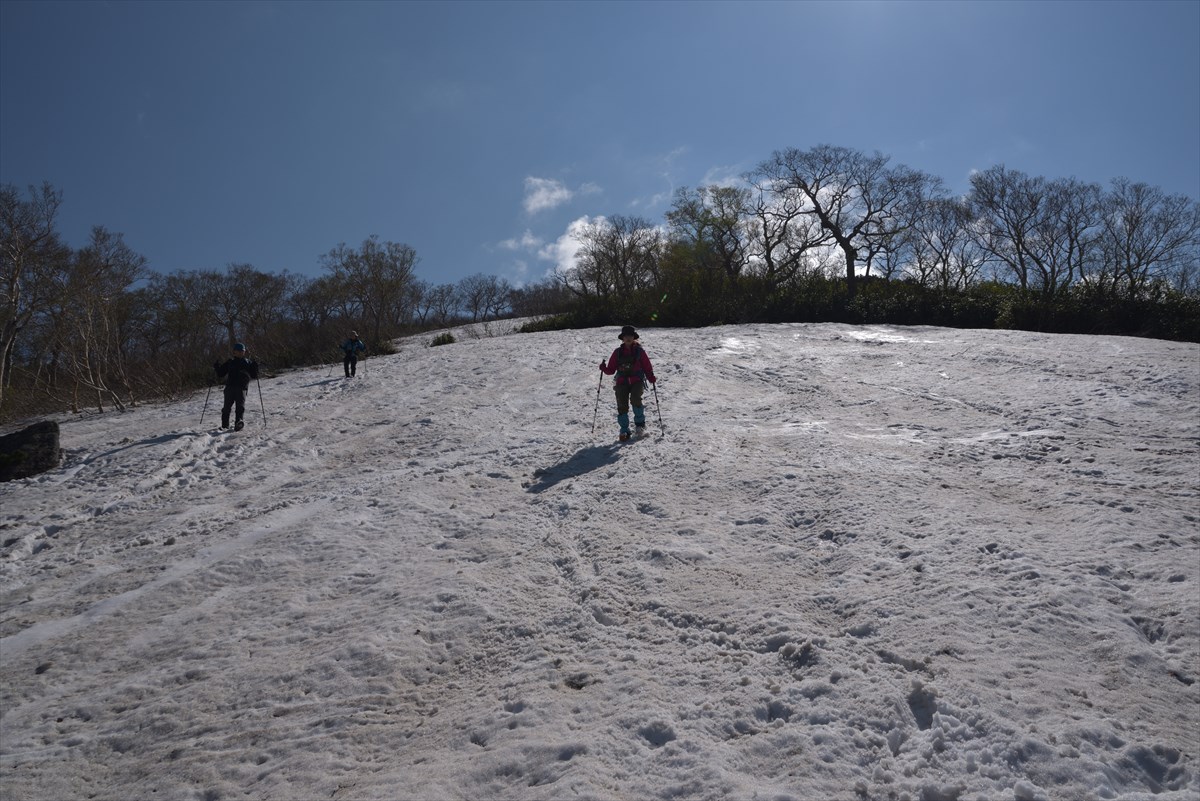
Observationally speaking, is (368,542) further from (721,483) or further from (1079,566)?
(1079,566)

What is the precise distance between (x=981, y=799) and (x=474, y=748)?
237 cm

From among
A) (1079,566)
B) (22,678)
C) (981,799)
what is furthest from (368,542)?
(1079,566)

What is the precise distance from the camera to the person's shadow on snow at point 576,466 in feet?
26.7

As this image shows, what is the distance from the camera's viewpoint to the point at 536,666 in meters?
4.21

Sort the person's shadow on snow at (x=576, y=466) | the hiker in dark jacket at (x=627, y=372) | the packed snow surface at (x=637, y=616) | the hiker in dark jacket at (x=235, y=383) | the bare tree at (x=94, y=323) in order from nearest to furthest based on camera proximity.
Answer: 1. the packed snow surface at (x=637, y=616)
2. the person's shadow on snow at (x=576, y=466)
3. the hiker in dark jacket at (x=627, y=372)
4. the hiker in dark jacket at (x=235, y=383)
5. the bare tree at (x=94, y=323)

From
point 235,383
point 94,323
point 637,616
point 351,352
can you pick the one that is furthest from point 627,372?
point 94,323

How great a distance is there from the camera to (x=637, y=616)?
4.71 meters

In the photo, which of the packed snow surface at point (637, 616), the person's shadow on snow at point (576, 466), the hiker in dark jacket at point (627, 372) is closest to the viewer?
the packed snow surface at point (637, 616)

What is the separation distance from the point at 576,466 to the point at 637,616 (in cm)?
415

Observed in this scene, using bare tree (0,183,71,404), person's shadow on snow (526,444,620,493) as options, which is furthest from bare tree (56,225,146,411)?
person's shadow on snow (526,444,620,493)

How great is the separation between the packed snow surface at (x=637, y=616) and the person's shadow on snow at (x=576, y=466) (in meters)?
0.08

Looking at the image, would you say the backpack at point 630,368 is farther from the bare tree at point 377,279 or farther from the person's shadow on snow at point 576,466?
the bare tree at point 377,279

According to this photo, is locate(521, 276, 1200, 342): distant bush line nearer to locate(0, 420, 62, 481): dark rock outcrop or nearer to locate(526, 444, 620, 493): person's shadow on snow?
locate(526, 444, 620, 493): person's shadow on snow

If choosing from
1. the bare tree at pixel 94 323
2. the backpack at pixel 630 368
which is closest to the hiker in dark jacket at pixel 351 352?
the bare tree at pixel 94 323
